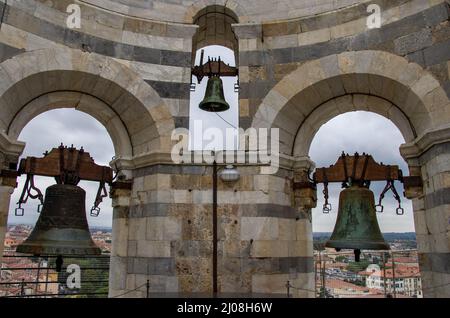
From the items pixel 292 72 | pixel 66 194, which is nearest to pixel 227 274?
pixel 66 194

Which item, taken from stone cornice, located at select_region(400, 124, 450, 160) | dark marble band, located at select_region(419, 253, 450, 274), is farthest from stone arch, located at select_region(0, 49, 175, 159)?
dark marble band, located at select_region(419, 253, 450, 274)

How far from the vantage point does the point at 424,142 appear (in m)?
5.03

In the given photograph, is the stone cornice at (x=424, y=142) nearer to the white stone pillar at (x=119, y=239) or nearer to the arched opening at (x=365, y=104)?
the arched opening at (x=365, y=104)

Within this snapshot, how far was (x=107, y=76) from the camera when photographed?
571 centimetres

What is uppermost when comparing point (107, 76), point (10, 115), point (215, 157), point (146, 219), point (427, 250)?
point (107, 76)

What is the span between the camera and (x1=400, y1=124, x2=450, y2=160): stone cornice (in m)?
4.71

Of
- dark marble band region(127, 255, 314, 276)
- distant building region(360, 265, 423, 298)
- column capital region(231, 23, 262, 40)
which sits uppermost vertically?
column capital region(231, 23, 262, 40)

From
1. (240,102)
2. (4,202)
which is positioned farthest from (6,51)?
(240,102)

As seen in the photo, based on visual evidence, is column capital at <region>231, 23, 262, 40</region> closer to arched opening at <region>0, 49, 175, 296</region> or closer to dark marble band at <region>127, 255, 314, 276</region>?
arched opening at <region>0, 49, 175, 296</region>

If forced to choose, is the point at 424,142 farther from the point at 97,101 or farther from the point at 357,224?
the point at 97,101

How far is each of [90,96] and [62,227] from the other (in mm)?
2272

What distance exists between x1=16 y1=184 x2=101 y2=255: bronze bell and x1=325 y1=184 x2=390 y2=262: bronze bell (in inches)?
125

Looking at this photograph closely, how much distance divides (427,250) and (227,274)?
2717 millimetres
